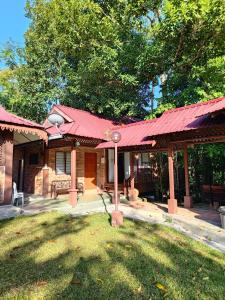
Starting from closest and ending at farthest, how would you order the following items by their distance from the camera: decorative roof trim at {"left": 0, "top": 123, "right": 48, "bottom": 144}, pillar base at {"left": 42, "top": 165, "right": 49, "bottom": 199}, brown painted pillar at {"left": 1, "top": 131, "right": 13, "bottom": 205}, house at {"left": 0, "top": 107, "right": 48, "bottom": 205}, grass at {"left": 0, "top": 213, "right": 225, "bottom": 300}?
grass at {"left": 0, "top": 213, "right": 225, "bottom": 300} → decorative roof trim at {"left": 0, "top": 123, "right": 48, "bottom": 144} → house at {"left": 0, "top": 107, "right": 48, "bottom": 205} → brown painted pillar at {"left": 1, "top": 131, "right": 13, "bottom": 205} → pillar base at {"left": 42, "top": 165, "right": 49, "bottom": 199}

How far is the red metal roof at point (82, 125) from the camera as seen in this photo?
11.5 metres

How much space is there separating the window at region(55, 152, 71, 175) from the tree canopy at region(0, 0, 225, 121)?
13.5 feet

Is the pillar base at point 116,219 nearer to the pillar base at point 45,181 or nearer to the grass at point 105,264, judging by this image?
the grass at point 105,264

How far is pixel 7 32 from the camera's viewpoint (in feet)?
67.8

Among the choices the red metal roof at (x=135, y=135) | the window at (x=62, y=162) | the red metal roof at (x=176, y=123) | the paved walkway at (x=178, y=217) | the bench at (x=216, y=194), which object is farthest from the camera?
the window at (x=62, y=162)

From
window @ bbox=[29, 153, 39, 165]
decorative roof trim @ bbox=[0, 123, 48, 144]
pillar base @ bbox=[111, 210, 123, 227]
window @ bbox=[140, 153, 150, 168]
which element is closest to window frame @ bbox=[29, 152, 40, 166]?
window @ bbox=[29, 153, 39, 165]

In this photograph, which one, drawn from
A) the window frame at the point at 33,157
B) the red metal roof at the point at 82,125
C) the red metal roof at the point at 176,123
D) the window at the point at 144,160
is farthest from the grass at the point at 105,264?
the window at the point at 144,160

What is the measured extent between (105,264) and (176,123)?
220 inches

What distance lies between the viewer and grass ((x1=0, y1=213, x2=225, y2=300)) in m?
3.47

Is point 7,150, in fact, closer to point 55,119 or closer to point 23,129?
point 23,129

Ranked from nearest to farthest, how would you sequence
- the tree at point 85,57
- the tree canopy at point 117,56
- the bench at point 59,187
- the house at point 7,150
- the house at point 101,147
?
the house at point 101,147
the house at point 7,150
the tree canopy at point 117,56
the bench at point 59,187
the tree at point 85,57

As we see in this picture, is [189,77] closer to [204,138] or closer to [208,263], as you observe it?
[204,138]

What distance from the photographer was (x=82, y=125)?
40.7 feet

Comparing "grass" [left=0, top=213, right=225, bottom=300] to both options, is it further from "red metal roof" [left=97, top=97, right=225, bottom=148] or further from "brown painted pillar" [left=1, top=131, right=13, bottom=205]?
"red metal roof" [left=97, top=97, right=225, bottom=148]
